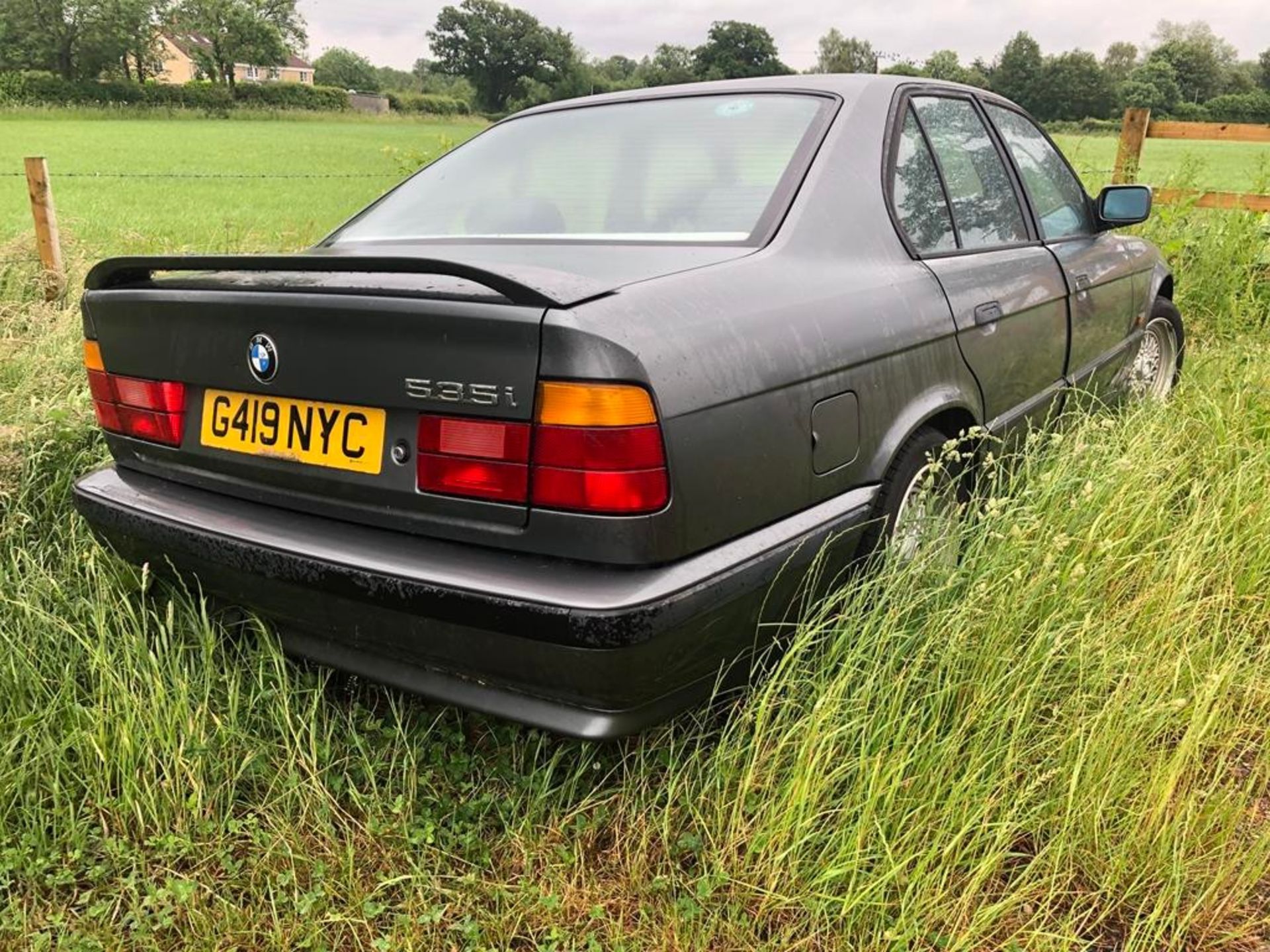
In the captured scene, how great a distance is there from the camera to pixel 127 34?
216ft

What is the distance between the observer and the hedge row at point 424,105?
217 feet

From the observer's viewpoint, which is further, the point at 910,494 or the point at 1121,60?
the point at 1121,60

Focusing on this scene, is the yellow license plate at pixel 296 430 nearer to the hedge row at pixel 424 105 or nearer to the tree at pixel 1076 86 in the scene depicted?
the hedge row at pixel 424 105

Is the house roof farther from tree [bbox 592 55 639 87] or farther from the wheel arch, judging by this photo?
the wheel arch

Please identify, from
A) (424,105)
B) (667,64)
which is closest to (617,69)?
(667,64)

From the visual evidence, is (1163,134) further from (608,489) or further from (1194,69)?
(1194,69)

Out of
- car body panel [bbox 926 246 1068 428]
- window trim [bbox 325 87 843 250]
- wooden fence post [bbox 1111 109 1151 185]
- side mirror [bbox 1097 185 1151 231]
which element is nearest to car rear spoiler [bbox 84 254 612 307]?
window trim [bbox 325 87 843 250]

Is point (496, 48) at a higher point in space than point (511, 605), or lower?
higher

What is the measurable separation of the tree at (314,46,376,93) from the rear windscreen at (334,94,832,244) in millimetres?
105672

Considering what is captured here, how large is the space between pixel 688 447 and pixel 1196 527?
5.91 feet

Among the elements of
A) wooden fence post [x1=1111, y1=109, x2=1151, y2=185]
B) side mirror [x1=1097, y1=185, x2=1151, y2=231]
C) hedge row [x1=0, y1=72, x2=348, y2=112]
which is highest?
hedge row [x1=0, y1=72, x2=348, y2=112]

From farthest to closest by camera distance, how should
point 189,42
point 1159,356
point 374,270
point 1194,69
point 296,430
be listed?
point 1194,69
point 189,42
point 1159,356
point 296,430
point 374,270

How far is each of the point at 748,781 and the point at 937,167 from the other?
1869 mm

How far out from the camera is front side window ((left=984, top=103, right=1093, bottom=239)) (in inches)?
131
